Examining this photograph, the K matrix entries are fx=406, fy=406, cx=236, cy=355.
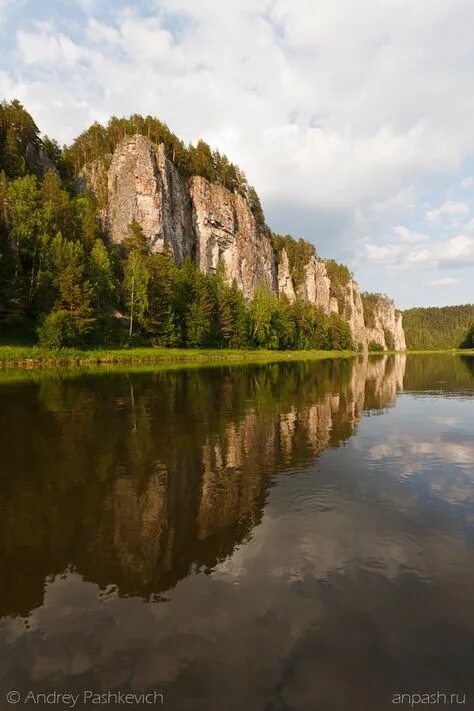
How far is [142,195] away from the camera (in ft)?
341

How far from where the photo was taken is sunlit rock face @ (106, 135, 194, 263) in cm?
10338

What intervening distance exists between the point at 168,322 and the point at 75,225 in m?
28.5

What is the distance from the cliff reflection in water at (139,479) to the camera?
24.2 feet

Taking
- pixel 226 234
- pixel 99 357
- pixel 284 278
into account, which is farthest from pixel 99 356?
pixel 284 278

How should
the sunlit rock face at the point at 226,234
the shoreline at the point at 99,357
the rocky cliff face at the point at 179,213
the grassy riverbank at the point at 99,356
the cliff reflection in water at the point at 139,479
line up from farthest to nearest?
the sunlit rock face at the point at 226,234 < the rocky cliff face at the point at 179,213 < the grassy riverbank at the point at 99,356 < the shoreline at the point at 99,357 < the cliff reflection in water at the point at 139,479

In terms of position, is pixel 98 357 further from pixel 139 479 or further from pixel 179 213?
pixel 179 213

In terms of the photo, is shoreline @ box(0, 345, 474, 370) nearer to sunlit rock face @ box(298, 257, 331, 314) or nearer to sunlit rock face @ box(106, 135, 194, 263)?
sunlit rock face @ box(106, 135, 194, 263)

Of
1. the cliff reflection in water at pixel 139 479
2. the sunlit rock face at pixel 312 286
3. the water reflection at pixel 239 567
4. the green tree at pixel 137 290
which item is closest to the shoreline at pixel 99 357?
the green tree at pixel 137 290

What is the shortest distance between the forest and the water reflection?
53289 millimetres

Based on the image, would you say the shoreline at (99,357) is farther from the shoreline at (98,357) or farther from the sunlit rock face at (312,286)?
the sunlit rock face at (312,286)

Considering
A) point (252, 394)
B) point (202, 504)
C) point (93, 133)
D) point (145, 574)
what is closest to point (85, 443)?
point (202, 504)

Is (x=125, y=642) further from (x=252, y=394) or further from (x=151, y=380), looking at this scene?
(x=151, y=380)

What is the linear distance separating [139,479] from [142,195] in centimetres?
10468

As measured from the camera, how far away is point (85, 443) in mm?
15672
